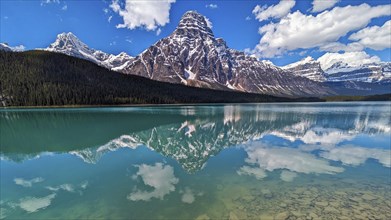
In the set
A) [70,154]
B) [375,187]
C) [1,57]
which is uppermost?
[1,57]

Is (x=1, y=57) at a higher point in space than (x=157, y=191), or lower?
higher

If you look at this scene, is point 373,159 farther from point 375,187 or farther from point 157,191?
point 157,191

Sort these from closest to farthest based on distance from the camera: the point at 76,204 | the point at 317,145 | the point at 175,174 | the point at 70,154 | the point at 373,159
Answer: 1. the point at 76,204
2. the point at 175,174
3. the point at 373,159
4. the point at 70,154
5. the point at 317,145

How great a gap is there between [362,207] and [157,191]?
11.9 metres

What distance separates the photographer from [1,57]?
651ft

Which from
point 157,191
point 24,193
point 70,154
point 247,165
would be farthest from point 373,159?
point 70,154

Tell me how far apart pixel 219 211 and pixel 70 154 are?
69.6 ft

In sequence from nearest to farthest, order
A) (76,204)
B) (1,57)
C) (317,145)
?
(76,204), (317,145), (1,57)

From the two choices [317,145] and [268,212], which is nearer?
[268,212]

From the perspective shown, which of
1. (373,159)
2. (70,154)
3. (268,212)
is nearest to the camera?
(268,212)

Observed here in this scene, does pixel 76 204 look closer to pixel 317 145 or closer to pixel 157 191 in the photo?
pixel 157 191

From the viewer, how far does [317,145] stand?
102ft

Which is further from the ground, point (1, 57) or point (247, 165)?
point (1, 57)

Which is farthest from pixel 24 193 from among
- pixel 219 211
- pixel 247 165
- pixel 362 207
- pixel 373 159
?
pixel 373 159
